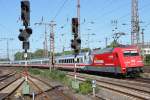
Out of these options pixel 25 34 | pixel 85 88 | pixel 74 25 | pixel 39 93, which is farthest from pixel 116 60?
pixel 25 34

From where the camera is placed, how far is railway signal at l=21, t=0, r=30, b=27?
21.8 meters

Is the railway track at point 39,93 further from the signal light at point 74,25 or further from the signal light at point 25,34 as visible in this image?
the signal light at point 74,25

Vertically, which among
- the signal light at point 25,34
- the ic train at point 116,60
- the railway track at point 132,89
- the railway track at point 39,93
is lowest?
the railway track at point 39,93

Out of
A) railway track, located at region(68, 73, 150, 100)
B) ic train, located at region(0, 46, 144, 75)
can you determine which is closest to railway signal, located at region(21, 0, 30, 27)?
railway track, located at region(68, 73, 150, 100)

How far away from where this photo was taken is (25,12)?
2181 cm

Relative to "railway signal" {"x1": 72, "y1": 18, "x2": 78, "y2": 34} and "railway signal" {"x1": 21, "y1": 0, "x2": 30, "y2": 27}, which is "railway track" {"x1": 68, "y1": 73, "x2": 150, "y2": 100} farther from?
"railway signal" {"x1": 21, "y1": 0, "x2": 30, "y2": 27}

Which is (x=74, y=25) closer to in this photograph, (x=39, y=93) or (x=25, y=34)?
(x=39, y=93)

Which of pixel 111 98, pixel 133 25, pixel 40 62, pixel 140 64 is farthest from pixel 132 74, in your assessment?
pixel 40 62

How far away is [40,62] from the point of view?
89.5m

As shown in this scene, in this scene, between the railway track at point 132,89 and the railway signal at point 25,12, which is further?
the railway track at point 132,89

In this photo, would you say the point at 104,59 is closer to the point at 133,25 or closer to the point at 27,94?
the point at 133,25

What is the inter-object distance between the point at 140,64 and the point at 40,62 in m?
51.0

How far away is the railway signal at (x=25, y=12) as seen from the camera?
71.6ft

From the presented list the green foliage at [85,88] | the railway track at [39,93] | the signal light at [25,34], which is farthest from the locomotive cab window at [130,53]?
the signal light at [25,34]
